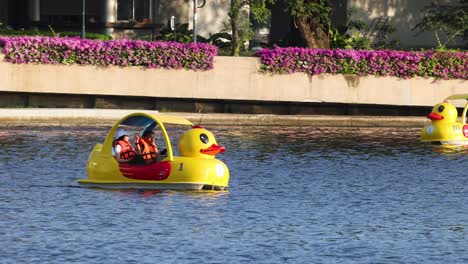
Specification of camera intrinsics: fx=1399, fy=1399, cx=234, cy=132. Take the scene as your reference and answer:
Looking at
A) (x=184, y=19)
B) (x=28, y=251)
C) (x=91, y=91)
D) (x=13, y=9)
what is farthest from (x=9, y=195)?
(x=13, y=9)

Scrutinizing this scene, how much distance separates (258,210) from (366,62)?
20.3 metres

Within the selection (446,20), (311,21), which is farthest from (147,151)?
(446,20)

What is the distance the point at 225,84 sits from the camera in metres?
40.7

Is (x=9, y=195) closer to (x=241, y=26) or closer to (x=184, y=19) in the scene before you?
(x=241, y=26)

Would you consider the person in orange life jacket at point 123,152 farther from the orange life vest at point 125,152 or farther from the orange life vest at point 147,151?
the orange life vest at point 147,151

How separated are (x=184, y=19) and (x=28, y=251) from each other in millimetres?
35541

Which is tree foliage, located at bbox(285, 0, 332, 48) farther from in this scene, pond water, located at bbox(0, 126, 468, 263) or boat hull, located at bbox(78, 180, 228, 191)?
boat hull, located at bbox(78, 180, 228, 191)

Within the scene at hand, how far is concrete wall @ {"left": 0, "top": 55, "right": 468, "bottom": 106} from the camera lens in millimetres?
40312

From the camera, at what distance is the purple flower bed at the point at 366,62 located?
4106 centimetres

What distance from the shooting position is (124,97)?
133ft

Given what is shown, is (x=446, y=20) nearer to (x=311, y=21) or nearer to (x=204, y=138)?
(x=311, y=21)

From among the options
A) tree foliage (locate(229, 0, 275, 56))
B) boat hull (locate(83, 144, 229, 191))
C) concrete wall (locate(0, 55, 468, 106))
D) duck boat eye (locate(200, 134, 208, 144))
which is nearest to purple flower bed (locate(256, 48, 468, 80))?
concrete wall (locate(0, 55, 468, 106))

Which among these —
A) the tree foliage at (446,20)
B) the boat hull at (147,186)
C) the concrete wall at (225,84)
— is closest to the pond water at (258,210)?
the boat hull at (147,186)

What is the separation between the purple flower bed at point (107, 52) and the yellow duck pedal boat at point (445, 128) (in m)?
9.08
